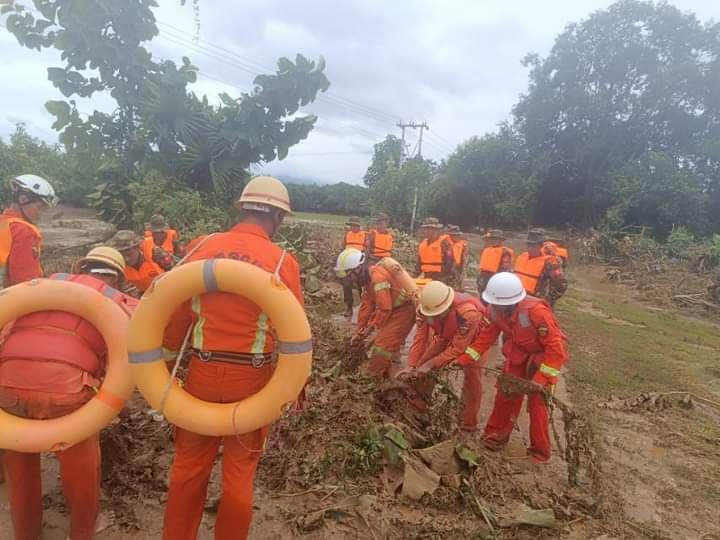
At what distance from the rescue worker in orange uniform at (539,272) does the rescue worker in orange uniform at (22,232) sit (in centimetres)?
616

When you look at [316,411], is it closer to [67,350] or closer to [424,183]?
[67,350]

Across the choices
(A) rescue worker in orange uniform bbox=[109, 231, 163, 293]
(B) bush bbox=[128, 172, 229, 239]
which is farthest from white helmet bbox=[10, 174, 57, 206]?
(B) bush bbox=[128, 172, 229, 239]

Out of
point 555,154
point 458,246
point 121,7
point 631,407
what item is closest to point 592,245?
point 555,154

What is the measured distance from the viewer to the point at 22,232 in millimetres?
Result: 3984

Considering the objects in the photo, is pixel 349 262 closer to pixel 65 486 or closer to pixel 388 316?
pixel 388 316

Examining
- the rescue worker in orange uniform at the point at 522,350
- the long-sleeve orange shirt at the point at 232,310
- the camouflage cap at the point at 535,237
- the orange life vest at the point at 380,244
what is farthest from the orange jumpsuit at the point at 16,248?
the orange life vest at the point at 380,244

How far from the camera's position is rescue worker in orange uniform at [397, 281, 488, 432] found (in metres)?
4.45

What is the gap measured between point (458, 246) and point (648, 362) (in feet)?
11.8

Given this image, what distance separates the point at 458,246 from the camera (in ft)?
30.7

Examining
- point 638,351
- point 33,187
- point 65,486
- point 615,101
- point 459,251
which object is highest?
point 615,101

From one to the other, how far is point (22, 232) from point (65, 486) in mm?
2226

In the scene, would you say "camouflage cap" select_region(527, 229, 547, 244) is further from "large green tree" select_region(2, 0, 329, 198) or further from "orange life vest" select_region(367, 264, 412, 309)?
"large green tree" select_region(2, 0, 329, 198)

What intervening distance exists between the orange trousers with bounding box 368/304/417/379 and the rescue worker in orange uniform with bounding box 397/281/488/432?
0.54 meters

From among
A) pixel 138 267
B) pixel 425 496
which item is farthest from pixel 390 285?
pixel 138 267
